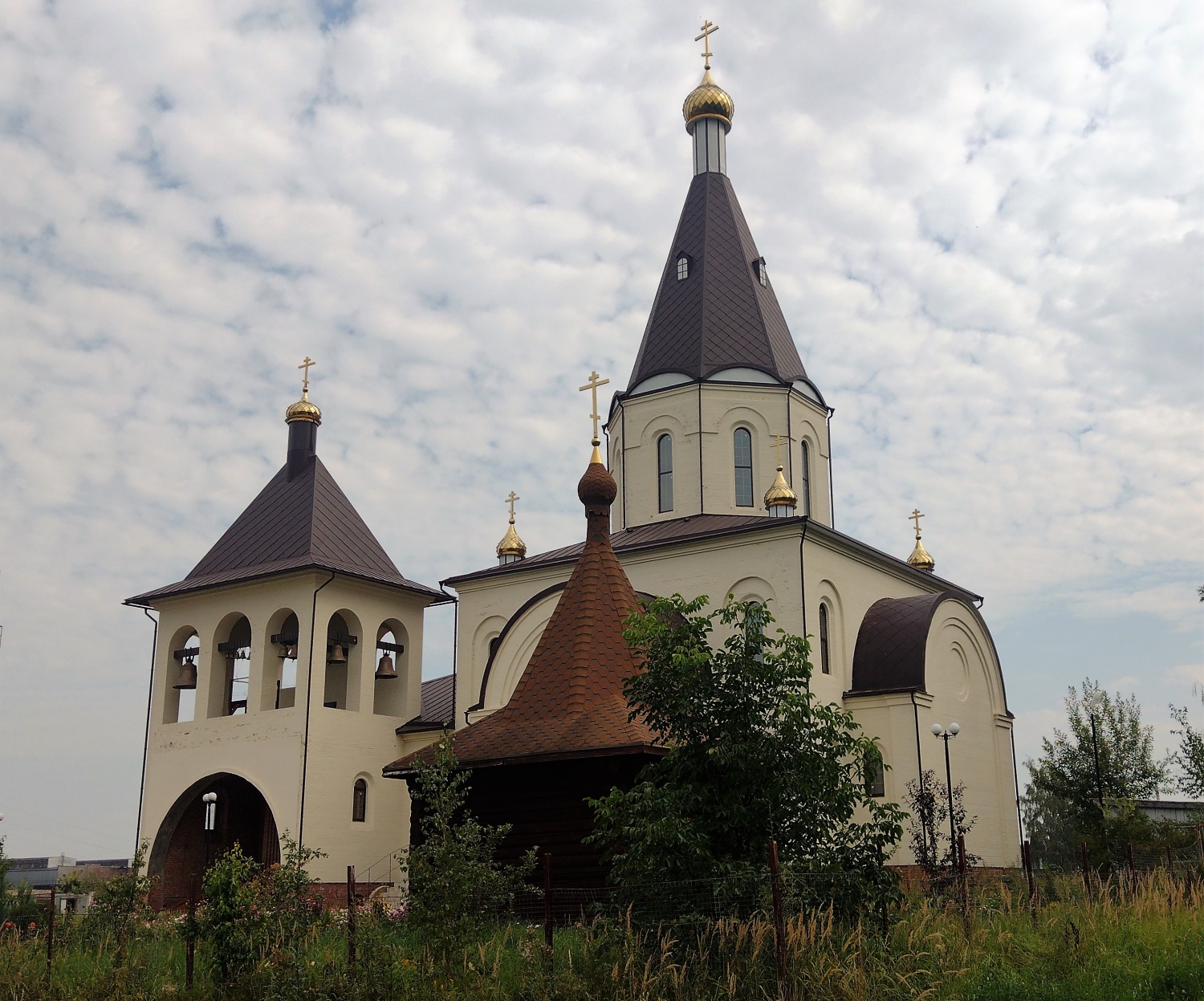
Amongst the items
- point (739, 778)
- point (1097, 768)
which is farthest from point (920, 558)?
point (739, 778)

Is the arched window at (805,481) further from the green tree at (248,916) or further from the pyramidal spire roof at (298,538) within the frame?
the green tree at (248,916)

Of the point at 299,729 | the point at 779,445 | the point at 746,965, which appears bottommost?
the point at 746,965

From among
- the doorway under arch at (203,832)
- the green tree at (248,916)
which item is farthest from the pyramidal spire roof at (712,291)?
the green tree at (248,916)

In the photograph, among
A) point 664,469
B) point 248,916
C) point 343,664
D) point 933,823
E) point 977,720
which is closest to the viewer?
point 248,916

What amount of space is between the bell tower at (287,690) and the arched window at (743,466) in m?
6.05

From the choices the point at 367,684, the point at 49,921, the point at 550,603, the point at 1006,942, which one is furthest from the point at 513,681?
the point at 1006,942

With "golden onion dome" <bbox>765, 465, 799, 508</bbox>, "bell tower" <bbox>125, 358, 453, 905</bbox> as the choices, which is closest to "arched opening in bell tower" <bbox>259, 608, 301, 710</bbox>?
"bell tower" <bbox>125, 358, 453, 905</bbox>

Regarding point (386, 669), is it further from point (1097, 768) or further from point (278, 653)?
point (1097, 768)

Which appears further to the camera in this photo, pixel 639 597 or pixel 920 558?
pixel 920 558

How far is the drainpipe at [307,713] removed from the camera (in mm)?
20938

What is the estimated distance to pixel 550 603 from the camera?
2114cm

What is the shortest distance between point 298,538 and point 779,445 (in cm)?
884

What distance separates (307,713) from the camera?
70.7 feet

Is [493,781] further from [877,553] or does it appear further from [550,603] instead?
[877,553]
